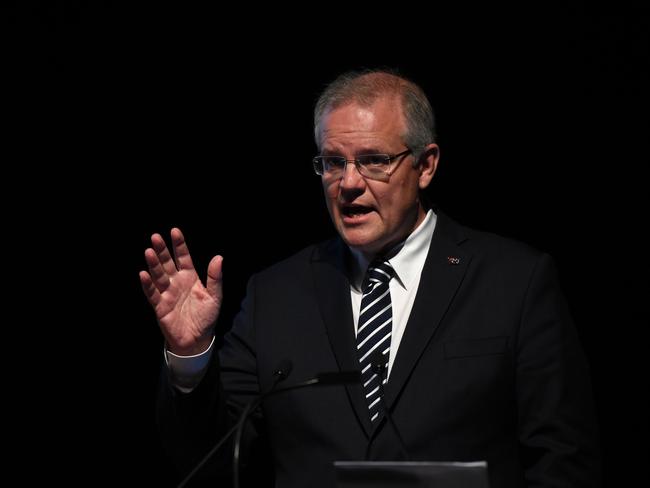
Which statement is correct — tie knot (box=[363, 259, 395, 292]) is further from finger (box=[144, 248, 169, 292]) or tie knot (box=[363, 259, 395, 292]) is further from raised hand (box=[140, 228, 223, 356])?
finger (box=[144, 248, 169, 292])

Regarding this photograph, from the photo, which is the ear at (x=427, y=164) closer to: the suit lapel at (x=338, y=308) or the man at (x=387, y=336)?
the man at (x=387, y=336)

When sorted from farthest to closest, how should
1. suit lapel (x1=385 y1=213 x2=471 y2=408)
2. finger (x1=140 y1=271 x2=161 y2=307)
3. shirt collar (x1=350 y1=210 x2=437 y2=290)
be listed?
shirt collar (x1=350 y1=210 x2=437 y2=290) → suit lapel (x1=385 y1=213 x2=471 y2=408) → finger (x1=140 y1=271 x2=161 y2=307)

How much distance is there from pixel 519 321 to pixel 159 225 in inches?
61.0

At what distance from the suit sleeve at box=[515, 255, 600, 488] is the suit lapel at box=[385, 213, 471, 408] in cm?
21

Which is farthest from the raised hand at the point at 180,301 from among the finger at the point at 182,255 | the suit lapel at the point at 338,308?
the suit lapel at the point at 338,308

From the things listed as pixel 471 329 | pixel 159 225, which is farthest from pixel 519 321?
pixel 159 225

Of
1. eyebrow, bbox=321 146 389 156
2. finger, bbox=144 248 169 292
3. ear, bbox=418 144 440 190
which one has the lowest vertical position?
finger, bbox=144 248 169 292

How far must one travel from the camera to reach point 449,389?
2.49 meters

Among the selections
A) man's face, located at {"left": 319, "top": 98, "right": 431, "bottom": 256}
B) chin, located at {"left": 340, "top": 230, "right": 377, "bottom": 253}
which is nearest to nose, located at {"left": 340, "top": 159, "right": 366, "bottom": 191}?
man's face, located at {"left": 319, "top": 98, "right": 431, "bottom": 256}

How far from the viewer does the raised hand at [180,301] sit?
2385 mm

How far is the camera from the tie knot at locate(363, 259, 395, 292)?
2734 mm

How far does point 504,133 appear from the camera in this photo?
3.43 m

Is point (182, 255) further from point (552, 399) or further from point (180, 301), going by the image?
point (552, 399)

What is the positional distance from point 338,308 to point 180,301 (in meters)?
0.50
